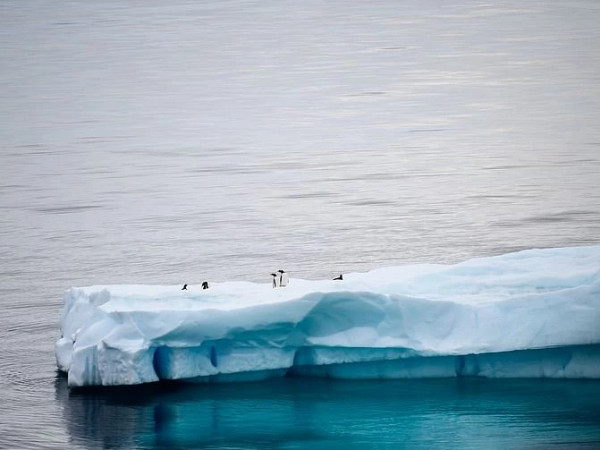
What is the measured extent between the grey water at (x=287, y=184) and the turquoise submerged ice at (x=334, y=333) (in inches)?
7.5

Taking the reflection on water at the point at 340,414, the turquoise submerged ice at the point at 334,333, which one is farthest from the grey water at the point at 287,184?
the turquoise submerged ice at the point at 334,333

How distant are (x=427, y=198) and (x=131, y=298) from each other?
13.4m

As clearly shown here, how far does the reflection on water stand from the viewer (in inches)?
475

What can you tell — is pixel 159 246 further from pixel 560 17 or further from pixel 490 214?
pixel 560 17

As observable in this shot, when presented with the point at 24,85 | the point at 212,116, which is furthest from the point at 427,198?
the point at 24,85

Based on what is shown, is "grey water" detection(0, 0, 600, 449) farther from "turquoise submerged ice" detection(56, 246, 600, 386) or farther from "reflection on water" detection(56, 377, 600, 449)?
"turquoise submerged ice" detection(56, 246, 600, 386)

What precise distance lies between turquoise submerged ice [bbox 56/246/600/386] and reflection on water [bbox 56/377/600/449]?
0.15 meters

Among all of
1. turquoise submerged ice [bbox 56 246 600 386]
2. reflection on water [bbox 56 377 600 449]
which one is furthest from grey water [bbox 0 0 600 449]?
turquoise submerged ice [bbox 56 246 600 386]

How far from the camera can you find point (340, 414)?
41.3 ft

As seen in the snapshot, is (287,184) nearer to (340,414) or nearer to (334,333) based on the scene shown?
(334,333)

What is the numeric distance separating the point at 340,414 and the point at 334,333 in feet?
2.52

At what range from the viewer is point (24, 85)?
154 feet

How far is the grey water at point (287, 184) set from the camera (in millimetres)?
12586

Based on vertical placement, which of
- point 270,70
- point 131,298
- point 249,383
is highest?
point 270,70
